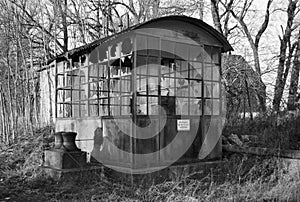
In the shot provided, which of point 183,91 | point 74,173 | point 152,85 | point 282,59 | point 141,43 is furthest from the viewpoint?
point 282,59

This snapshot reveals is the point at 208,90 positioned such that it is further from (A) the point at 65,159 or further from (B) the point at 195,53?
(A) the point at 65,159

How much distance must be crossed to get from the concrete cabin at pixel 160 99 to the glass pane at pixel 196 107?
13 mm

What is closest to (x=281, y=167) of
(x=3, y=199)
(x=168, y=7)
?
(x=3, y=199)

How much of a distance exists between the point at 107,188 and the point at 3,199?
1.89 m

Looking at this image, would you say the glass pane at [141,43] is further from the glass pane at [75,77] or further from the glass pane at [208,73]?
the glass pane at [75,77]

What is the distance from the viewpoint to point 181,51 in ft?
29.6

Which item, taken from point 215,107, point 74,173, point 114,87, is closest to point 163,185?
point 74,173

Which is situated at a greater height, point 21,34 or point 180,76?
point 21,34

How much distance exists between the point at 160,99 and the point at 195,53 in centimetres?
184

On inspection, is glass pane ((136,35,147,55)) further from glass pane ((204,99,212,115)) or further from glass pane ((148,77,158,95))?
glass pane ((148,77,158,95))

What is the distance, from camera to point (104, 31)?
16578 millimetres

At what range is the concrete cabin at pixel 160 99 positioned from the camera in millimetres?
7754

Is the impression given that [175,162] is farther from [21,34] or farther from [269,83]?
[269,83]

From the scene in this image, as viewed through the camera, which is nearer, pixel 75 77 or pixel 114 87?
pixel 75 77
